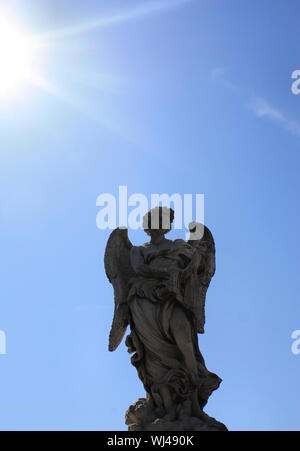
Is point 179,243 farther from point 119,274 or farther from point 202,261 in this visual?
point 119,274

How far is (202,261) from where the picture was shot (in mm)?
11711

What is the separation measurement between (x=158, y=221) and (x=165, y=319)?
1.68 metres

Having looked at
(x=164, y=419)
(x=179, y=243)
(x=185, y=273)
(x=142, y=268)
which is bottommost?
(x=164, y=419)

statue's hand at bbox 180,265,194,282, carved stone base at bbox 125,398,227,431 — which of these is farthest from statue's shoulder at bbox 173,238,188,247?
carved stone base at bbox 125,398,227,431

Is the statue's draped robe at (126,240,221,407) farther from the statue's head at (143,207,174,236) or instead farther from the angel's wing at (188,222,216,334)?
the statue's head at (143,207,174,236)

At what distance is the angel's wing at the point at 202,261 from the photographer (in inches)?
444

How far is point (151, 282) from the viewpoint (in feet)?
37.6

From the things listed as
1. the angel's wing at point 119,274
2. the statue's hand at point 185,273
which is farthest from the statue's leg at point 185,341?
the angel's wing at point 119,274

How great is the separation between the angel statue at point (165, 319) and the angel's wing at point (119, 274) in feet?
0.05

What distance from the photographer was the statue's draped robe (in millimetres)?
11016

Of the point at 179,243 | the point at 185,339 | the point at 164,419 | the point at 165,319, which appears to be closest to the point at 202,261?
the point at 179,243
